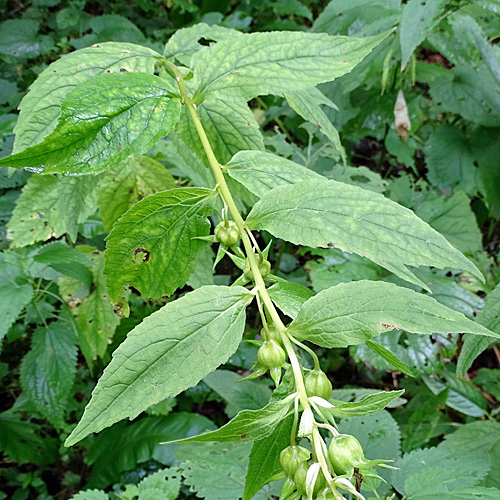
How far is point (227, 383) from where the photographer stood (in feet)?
5.96

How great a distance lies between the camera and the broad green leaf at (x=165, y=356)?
46cm

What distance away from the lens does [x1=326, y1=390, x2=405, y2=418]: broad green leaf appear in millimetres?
462

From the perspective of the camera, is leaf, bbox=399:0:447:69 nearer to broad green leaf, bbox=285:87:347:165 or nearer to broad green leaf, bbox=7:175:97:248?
broad green leaf, bbox=285:87:347:165

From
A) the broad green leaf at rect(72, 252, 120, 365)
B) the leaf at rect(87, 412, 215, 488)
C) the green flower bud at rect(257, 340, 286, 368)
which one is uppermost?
the green flower bud at rect(257, 340, 286, 368)

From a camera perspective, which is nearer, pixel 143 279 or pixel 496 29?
pixel 143 279

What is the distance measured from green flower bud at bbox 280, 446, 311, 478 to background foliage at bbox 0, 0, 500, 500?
360 millimetres

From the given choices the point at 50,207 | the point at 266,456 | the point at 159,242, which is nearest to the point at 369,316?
the point at 266,456

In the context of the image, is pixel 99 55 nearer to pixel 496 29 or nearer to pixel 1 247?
pixel 1 247

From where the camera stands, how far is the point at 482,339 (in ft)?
2.25

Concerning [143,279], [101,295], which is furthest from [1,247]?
[143,279]

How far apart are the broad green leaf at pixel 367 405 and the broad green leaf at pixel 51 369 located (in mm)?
1298

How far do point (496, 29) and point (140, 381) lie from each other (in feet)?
7.45

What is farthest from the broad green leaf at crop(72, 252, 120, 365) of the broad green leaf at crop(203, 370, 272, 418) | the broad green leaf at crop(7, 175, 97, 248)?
the broad green leaf at crop(203, 370, 272, 418)

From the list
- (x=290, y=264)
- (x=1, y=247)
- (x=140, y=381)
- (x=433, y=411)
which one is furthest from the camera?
(x=290, y=264)
